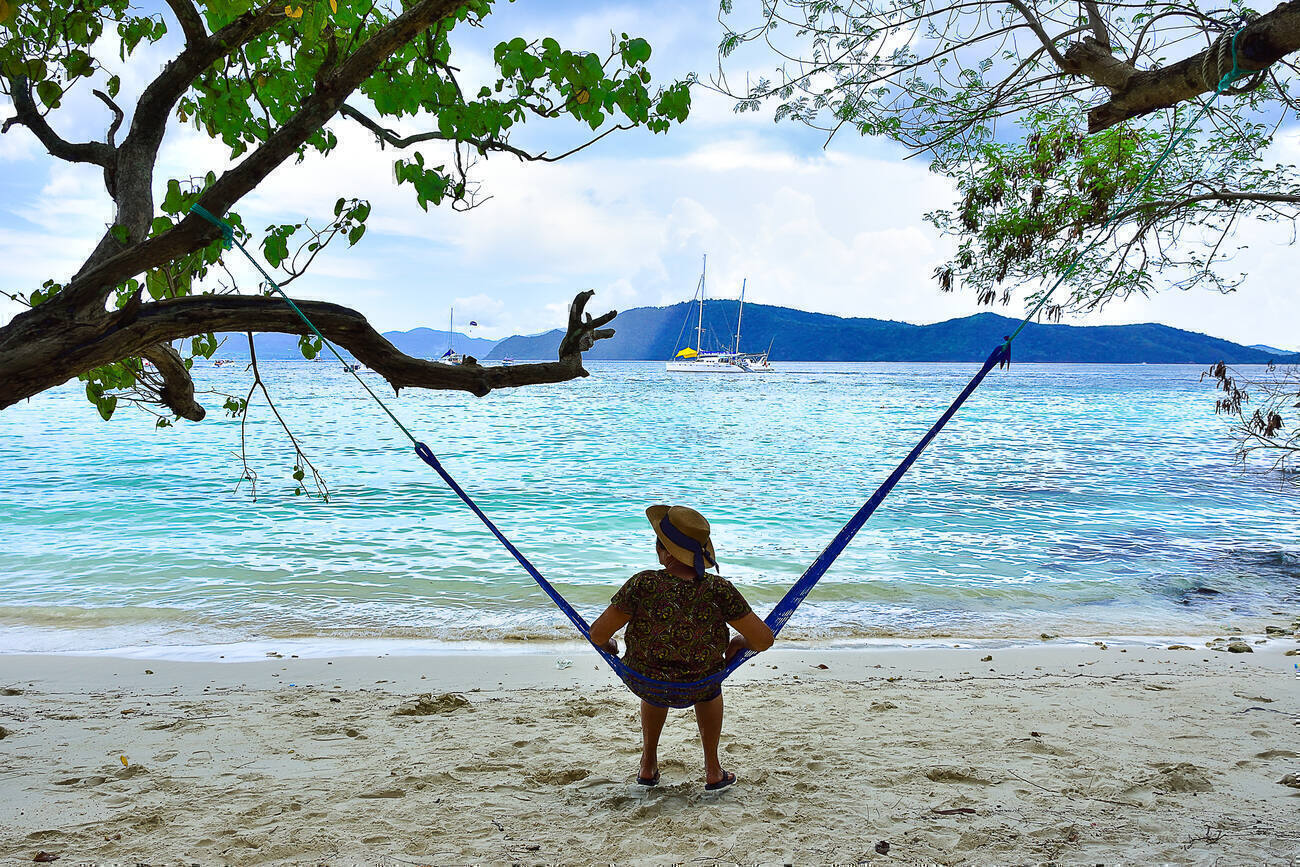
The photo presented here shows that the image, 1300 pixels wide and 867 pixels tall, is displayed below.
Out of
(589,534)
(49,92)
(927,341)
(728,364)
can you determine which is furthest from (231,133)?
(927,341)

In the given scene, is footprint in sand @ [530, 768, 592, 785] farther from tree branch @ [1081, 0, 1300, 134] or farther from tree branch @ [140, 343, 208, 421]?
tree branch @ [1081, 0, 1300, 134]

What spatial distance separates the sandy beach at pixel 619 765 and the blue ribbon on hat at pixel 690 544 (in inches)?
29.5

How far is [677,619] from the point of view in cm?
251

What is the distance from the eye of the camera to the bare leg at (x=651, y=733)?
105 inches

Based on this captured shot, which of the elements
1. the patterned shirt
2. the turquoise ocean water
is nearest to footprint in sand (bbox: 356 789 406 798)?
the patterned shirt

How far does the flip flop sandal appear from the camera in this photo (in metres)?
2.72

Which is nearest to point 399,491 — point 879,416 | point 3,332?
point 3,332

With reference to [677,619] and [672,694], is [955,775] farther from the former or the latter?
[677,619]

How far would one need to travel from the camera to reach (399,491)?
459 inches

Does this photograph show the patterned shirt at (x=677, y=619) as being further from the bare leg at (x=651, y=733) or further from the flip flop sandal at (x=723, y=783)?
the flip flop sandal at (x=723, y=783)

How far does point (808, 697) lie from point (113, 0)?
13.5 ft

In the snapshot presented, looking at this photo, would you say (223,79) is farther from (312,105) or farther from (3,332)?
(3,332)

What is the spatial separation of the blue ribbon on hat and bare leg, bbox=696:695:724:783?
43 cm

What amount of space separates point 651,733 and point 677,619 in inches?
17.9
